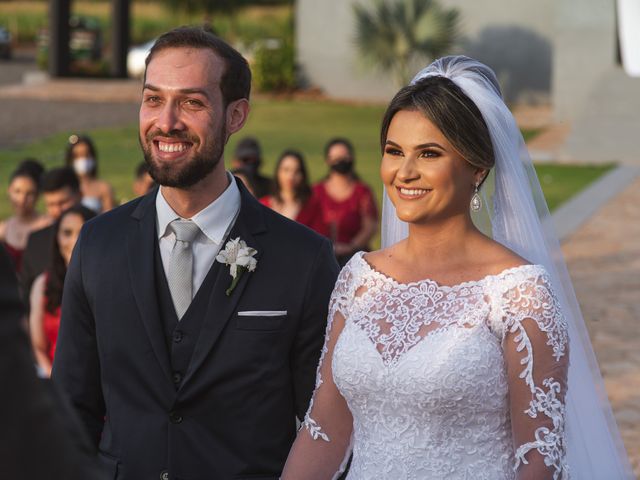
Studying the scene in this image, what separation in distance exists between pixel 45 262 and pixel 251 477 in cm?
558

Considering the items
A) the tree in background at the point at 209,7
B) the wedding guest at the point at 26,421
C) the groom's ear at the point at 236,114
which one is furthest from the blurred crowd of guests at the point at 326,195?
the tree in background at the point at 209,7

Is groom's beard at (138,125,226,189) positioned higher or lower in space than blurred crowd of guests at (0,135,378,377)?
higher

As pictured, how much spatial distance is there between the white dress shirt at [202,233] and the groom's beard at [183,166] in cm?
13

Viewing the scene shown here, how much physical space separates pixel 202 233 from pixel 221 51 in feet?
1.87

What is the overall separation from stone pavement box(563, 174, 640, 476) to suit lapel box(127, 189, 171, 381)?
187 inches

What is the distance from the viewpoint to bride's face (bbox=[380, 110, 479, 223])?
3869mm

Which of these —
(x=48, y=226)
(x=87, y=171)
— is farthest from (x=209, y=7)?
(x=48, y=226)

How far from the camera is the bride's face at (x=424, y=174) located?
3869 millimetres

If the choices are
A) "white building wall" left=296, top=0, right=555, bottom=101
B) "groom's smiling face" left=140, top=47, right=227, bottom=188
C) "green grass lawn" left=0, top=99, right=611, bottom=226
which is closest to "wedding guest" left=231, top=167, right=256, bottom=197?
"groom's smiling face" left=140, top=47, right=227, bottom=188

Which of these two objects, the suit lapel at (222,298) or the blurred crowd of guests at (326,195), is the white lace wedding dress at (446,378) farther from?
the blurred crowd of guests at (326,195)

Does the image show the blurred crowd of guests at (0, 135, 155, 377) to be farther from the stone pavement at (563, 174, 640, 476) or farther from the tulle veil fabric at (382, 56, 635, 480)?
the stone pavement at (563, 174, 640, 476)

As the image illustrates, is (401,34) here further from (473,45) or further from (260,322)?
(260,322)

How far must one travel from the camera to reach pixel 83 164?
542 inches

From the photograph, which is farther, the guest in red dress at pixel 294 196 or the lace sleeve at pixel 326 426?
the guest in red dress at pixel 294 196
